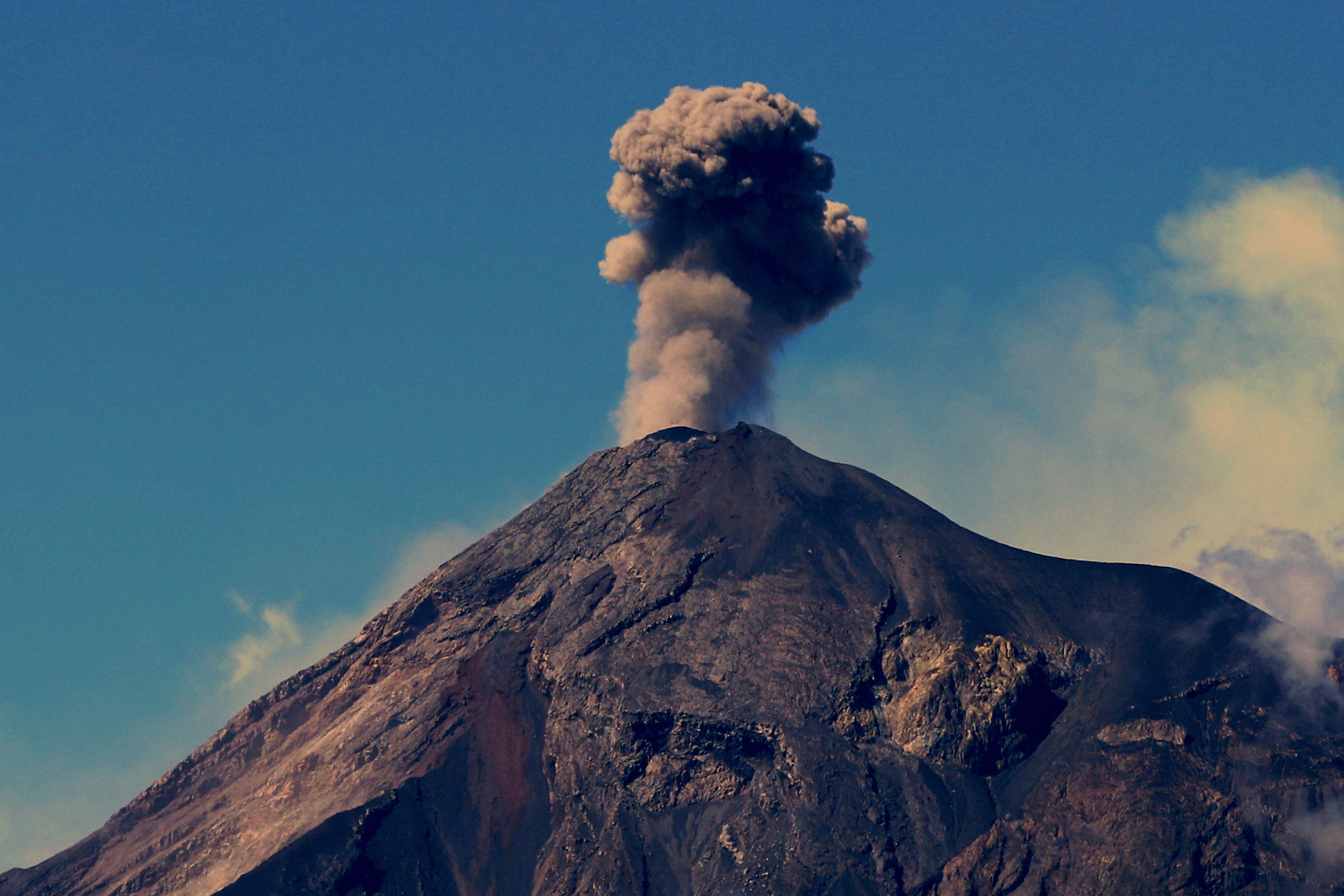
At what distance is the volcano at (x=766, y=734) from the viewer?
269ft

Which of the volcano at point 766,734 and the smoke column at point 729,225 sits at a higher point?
the smoke column at point 729,225

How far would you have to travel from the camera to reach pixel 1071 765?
3339 inches

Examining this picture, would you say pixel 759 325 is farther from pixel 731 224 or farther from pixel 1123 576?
pixel 1123 576

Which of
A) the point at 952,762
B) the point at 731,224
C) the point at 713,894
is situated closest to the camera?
the point at 713,894

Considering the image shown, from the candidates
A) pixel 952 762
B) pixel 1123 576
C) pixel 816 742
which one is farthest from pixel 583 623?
pixel 1123 576

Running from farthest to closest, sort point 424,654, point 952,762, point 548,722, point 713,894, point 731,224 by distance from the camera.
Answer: point 731,224
point 424,654
point 548,722
point 952,762
point 713,894

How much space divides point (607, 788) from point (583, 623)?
40.6 feet

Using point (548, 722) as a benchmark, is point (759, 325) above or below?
above

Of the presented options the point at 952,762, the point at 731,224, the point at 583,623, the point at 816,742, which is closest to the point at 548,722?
the point at 583,623

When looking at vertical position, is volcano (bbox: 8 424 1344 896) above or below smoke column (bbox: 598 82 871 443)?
Answer: below

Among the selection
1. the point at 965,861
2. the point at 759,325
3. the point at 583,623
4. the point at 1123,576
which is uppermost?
the point at 759,325

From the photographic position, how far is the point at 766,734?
87688 mm

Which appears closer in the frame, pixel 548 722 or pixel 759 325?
pixel 548 722

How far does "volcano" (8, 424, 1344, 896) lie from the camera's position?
8188 cm
